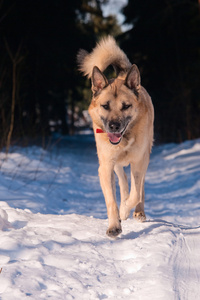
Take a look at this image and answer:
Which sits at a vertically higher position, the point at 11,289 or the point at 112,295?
the point at 11,289

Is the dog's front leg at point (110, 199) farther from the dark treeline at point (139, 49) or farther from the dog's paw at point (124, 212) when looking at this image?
the dark treeline at point (139, 49)

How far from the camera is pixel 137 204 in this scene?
4289mm


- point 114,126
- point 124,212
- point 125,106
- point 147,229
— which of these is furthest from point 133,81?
point 147,229

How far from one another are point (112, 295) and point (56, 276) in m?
0.40

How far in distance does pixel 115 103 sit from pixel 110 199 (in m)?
0.98

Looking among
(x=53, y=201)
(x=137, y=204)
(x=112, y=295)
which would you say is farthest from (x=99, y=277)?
(x=53, y=201)

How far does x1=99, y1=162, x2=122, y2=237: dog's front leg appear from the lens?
3.55m

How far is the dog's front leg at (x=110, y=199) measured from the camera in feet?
11.6

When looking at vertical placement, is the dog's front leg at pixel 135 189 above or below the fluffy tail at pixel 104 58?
below

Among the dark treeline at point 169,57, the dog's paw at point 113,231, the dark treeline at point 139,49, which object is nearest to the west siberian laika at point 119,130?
the dog's paw at point 113,231

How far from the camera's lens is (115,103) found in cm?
397

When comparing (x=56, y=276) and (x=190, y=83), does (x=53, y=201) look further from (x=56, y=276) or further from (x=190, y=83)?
(x=190, y=83)

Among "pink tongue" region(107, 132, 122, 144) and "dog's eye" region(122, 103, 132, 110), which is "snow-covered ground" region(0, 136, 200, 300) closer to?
"pink tongue" region(107, 132, 122, 144)

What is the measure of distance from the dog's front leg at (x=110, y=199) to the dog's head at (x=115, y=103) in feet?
1.11
